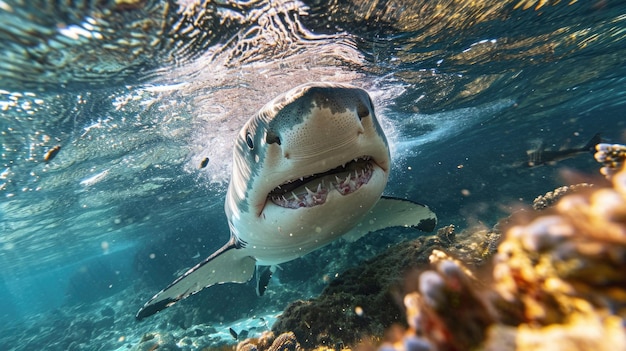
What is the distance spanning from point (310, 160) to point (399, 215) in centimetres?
381

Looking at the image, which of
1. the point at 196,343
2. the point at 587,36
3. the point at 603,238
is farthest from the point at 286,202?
the point at 587,36

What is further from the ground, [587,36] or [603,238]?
[603,238]

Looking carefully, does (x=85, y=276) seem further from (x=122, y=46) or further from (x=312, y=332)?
(x=312, y=332)

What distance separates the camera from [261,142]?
2.97 metres

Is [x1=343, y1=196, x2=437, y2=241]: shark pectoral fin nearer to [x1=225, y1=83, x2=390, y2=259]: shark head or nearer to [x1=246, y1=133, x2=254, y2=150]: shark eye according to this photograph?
[x1=225, y1=83, x2=390, y2=259]: shark head

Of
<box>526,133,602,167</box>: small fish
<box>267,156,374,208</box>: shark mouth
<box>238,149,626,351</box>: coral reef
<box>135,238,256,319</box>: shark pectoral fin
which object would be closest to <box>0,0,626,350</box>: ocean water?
<box>238,149,626,351</box>: coral reef

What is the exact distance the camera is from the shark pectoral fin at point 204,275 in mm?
5832

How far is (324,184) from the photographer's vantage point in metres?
3.22

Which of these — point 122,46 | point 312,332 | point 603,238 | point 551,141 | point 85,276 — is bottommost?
point 551,141

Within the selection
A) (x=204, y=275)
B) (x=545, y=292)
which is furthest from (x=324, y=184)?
(x=204, y=275)

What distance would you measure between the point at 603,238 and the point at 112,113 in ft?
34.8

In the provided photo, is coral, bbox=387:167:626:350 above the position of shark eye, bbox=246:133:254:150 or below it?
below

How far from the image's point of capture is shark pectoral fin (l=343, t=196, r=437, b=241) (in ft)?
18.7

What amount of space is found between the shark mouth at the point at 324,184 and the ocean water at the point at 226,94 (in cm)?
179
